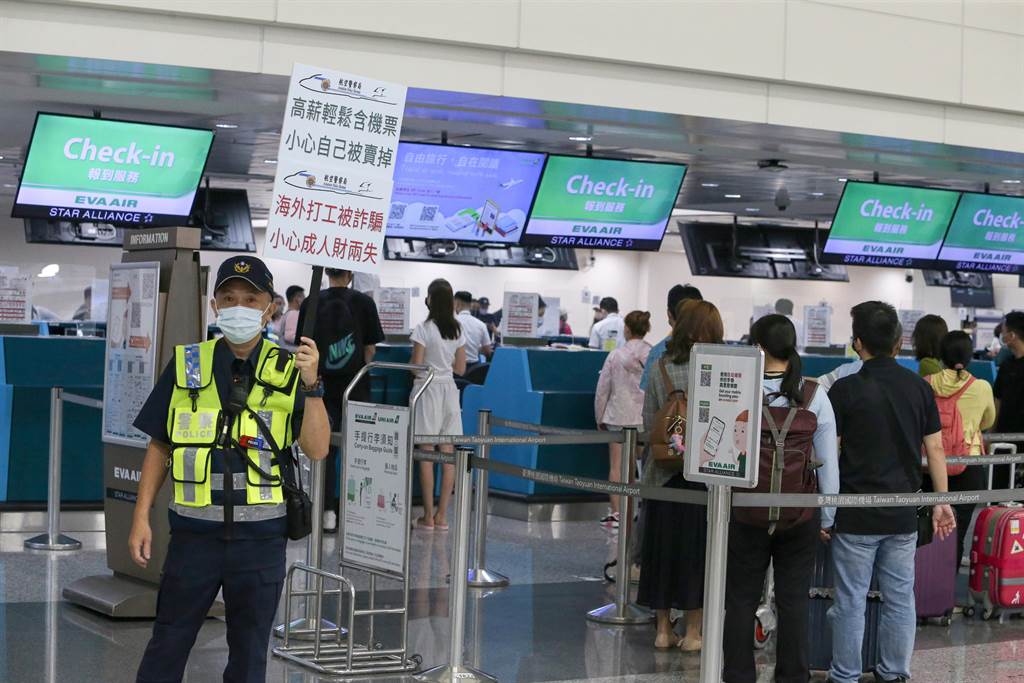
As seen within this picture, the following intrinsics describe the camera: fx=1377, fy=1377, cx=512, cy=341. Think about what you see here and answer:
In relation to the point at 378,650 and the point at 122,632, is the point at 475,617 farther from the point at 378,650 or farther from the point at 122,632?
the point at 122,632

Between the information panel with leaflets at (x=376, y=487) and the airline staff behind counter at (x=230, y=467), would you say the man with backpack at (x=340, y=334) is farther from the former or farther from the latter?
the airline staff behind counter at (x=230, y=467)

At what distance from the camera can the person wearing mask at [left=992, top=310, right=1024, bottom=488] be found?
8258mm

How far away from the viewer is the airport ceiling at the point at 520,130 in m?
7.61

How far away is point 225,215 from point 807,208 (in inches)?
256

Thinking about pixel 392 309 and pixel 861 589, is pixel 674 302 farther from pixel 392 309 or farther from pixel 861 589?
pixel 392 309

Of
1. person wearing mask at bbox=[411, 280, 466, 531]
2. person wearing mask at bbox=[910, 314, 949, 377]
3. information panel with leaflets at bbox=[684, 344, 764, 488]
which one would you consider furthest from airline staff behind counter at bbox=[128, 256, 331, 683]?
person wearing mask at bbox=[411, 280, 466, 531]

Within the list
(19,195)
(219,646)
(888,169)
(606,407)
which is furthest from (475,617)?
(888,169)

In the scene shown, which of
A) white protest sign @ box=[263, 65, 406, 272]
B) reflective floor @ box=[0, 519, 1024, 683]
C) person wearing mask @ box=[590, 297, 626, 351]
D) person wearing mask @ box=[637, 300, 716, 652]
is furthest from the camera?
person wearing mask @ box=[590, 297, 626, 351]

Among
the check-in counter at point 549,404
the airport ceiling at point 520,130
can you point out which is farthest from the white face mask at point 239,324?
the check-in counter at point 549,404

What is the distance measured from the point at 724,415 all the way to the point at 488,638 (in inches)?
90.3

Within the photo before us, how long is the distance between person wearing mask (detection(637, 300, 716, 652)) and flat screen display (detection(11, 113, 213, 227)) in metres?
4.24

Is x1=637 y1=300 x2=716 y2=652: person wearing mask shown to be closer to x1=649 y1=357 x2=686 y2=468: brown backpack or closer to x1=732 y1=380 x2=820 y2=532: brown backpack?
x1=649 y1=357 x2=686 y2=468: brown backpack

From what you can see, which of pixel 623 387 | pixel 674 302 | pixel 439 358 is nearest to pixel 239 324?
pixel 674 302

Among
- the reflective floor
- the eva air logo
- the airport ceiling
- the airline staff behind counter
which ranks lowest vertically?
the reflective floor
